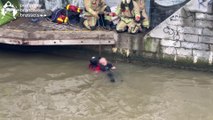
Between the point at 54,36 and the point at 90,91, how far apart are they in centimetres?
220

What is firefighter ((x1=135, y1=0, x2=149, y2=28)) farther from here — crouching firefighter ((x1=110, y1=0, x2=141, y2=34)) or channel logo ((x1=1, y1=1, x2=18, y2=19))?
channel logo ((x1=1, y1=1, x2=18, y2=19))

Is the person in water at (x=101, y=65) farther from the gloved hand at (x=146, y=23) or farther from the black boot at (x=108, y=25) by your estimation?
the gloved hand at (x=146, y=23)

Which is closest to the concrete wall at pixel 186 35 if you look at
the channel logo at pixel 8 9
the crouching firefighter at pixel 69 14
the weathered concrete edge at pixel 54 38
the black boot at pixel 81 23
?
the weathered concrete edge at pixel 54 38

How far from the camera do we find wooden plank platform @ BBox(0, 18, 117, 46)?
11797 millimetres

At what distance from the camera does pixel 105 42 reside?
12.0 m

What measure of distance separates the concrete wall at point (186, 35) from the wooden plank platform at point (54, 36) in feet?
3.90

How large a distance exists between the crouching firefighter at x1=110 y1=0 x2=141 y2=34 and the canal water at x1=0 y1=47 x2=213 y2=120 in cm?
101

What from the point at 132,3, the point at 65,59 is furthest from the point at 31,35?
the point at 132,3

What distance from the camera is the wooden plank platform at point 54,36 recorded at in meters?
11.8

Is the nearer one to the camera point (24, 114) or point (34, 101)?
point (24, 114)

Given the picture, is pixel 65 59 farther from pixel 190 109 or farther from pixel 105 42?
pixel 190 109

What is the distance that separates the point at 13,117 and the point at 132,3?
4.73m

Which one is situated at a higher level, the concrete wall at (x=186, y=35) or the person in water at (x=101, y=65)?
the concrete wall at (x=186, y=35)

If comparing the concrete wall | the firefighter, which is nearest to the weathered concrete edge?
the firefighter
